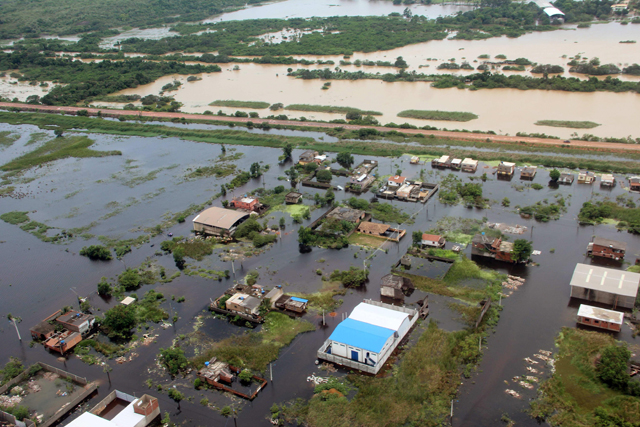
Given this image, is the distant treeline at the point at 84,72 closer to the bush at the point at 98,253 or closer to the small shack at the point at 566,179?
the bush at the point at 98,253

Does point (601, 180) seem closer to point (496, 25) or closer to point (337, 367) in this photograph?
point (337, 367)

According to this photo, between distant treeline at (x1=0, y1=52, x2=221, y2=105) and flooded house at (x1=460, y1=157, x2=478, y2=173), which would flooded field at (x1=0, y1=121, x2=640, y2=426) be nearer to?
flooded house at (x1=460, y1=157, x2=478, y2=173)

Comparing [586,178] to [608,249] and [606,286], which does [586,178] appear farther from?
[606,286]

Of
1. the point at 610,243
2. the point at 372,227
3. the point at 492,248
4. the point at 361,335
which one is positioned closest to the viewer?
the point at 361,335

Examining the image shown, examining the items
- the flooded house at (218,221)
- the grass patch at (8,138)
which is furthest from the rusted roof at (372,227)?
the grass patch at (8,138)

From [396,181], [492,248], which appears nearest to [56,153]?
[396,181]

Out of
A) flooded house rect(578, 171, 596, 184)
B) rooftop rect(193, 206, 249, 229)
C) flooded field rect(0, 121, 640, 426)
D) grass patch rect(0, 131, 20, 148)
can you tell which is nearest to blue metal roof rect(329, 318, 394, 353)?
flooded field rect(0, 121, 640, 426)

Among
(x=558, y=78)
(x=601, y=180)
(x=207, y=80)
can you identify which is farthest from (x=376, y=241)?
(x=207, y=80)
